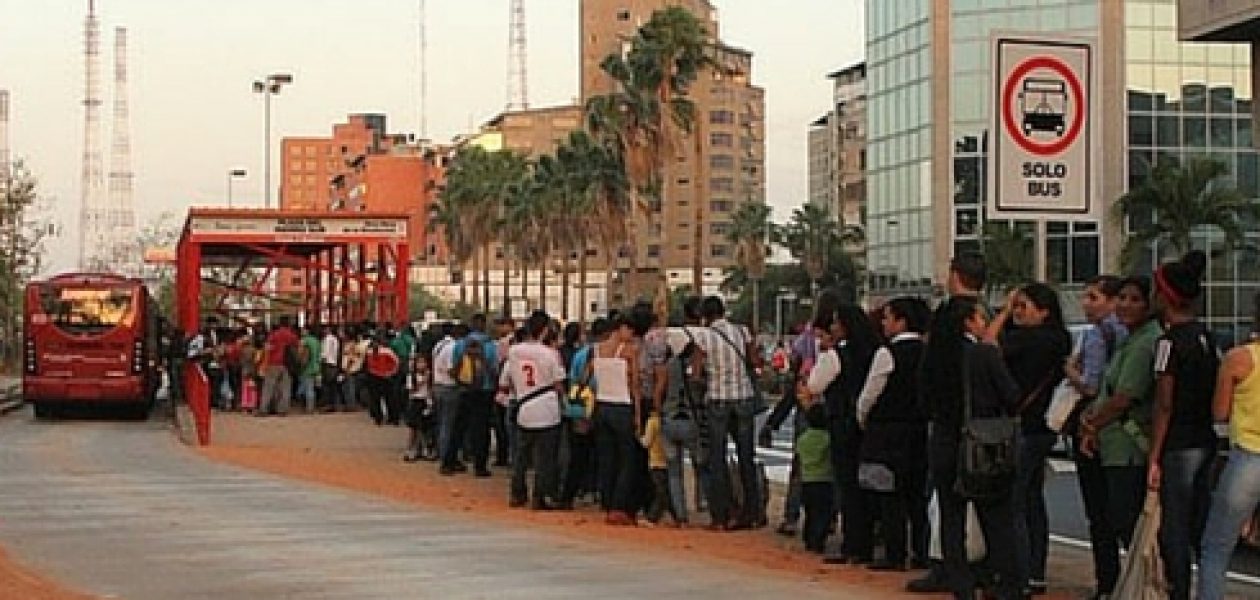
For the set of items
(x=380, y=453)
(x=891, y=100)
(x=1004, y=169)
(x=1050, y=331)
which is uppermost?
(x=891, y=100)

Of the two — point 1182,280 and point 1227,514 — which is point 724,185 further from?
point 1227,514

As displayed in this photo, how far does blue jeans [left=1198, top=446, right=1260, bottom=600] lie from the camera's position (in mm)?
9617

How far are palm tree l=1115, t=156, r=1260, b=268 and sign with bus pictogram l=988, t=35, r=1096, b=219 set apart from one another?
4690 cm

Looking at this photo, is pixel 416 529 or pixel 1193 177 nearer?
pixel 416 529

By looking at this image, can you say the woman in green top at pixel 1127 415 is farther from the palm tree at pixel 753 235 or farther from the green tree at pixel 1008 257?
the palm tree at pixel 753 235

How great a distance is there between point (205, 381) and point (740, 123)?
128559mm

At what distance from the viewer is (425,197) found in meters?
161

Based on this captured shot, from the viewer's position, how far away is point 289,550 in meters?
14.3

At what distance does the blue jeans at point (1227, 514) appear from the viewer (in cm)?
962

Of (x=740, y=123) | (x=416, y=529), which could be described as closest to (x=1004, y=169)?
(x=416, y=529)

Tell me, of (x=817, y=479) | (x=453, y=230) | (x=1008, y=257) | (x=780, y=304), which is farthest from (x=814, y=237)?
(x=817, y=479)

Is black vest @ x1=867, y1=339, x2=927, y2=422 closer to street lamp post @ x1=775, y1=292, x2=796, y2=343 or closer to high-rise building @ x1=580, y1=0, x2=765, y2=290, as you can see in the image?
street lamp post @ x1=775, y1=292, x2=796, y2=343

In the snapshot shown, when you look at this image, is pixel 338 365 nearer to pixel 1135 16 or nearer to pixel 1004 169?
pixel 1004 169

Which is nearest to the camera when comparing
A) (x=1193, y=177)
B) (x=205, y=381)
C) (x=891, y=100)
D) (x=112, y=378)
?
(x=205, y=381)
